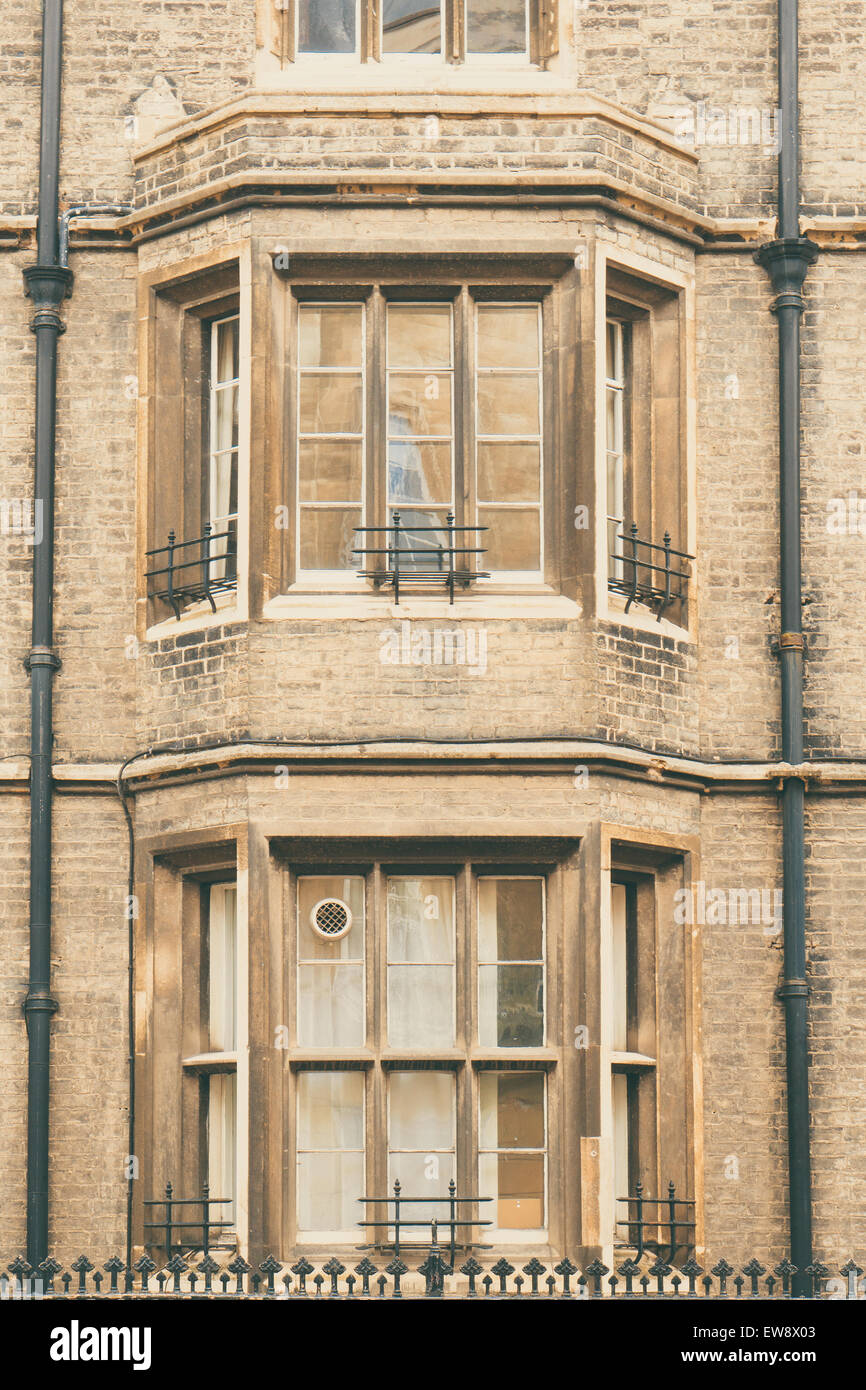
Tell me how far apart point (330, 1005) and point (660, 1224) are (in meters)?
2.02

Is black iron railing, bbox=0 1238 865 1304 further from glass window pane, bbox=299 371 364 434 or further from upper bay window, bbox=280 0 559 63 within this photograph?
upper bay window, bbox=280 0 559 63

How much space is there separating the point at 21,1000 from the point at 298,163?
461cm

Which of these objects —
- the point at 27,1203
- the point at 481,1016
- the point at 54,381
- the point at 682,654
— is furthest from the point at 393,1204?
the point at 54,381

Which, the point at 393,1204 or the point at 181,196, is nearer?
the point at 393,1204

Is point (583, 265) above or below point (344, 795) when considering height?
above

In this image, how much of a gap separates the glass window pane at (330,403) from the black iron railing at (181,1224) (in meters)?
4.02

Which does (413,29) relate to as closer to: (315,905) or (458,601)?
(458,601)

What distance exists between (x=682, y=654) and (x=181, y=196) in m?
3.63

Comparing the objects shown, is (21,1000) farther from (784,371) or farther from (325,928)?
(784,371)

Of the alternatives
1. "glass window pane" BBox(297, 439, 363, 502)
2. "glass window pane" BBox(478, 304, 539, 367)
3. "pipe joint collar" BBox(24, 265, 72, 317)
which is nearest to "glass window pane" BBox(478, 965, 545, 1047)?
"glass window pane" BBox(297, 439, 363, 502)

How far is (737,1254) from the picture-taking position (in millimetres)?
13164

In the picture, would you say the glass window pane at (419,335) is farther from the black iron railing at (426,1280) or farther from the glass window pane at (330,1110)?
the black iron railing at (426,1280)

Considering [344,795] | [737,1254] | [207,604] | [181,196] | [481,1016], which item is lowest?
[737,1254]

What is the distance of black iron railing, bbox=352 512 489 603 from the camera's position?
1337cm
